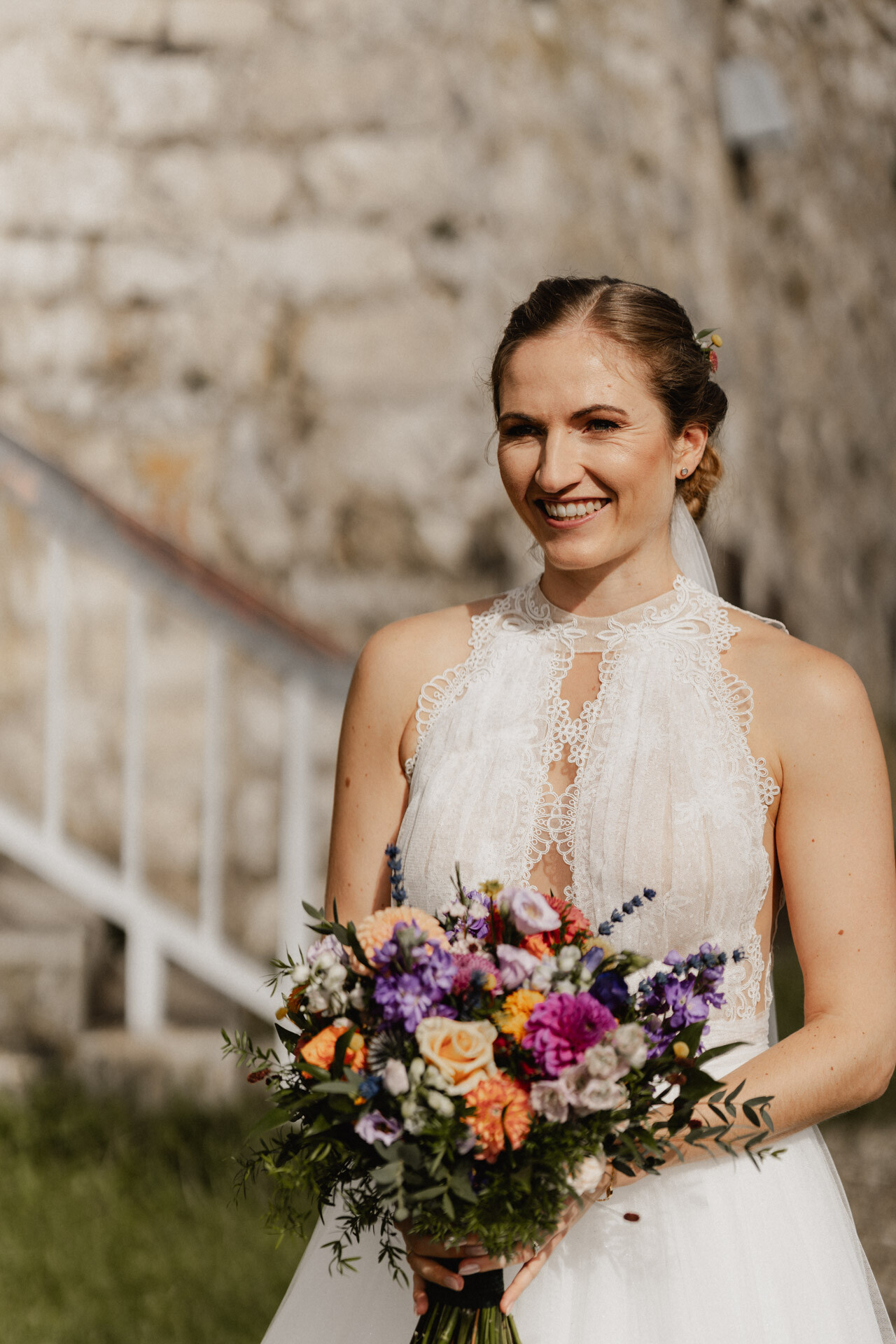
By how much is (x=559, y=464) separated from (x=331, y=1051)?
0.92 metres

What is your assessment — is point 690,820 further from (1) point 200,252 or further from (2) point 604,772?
(1) point 200,252

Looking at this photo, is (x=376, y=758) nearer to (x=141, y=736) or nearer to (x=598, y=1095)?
(x=598, y=1095)

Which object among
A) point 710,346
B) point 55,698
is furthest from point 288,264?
point 710,346

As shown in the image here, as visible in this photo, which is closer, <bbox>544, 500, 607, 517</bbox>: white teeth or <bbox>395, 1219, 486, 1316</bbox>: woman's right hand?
<bbox>395, 1219, 486, 1316</bbox>: woman's right hand

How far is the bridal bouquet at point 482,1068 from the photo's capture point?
138 cm

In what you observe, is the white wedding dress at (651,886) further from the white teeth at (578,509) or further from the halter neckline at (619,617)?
the white teeth at (578,509)

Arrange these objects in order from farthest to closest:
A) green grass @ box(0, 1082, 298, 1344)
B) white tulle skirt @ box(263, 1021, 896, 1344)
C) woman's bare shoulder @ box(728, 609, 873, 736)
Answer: green grass @ box(0, 1082, 298, 1344), woman's bare shoulder @ box(728, 609, 873, 736), white tulle skirt @ box(263, 1021, 896, 1344)

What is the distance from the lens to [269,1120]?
1.46 metres

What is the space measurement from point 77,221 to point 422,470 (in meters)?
1.58

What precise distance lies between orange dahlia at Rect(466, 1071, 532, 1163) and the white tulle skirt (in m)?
0.55

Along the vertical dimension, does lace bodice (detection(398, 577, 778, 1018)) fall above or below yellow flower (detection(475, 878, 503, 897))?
above

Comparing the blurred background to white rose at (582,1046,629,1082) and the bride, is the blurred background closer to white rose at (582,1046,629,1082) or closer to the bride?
the bride

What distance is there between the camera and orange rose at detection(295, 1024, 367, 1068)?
1.45 m

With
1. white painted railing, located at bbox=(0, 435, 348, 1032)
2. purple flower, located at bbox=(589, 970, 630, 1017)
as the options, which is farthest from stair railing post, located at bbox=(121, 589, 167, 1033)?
purple flower, located at bbox=(589, 970, 630, 1017)
